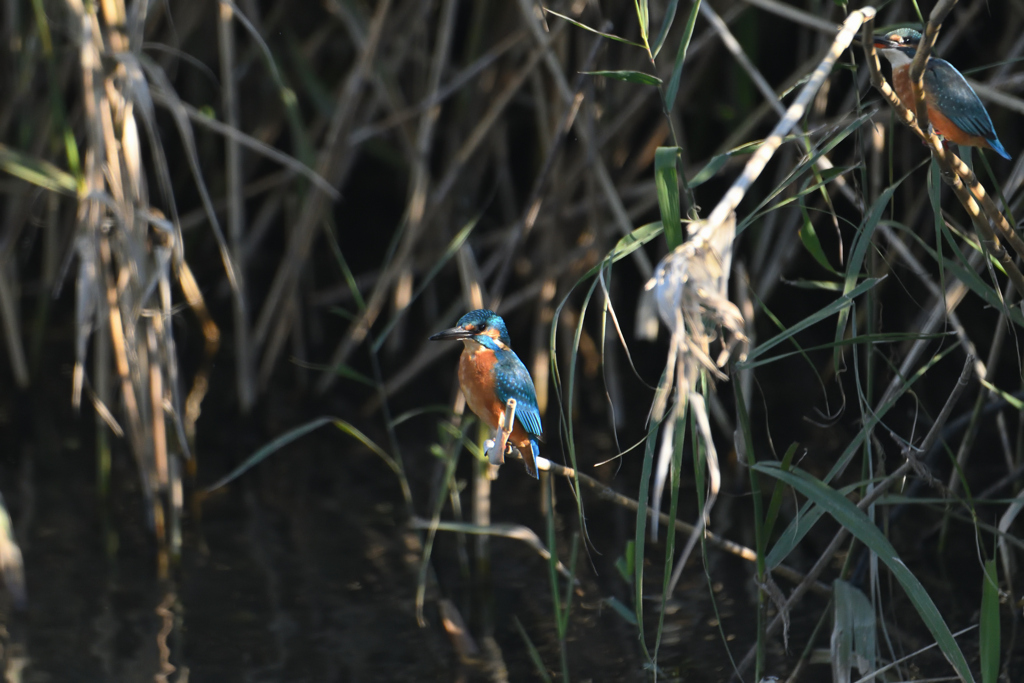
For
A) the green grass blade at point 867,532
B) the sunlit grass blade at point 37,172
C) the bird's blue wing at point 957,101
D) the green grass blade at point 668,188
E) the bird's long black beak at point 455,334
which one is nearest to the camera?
the green grass blade at point 668,188

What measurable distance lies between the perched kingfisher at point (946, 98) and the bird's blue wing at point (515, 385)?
0.79 m

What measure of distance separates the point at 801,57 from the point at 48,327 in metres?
3.54

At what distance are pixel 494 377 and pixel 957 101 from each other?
886 millimetres

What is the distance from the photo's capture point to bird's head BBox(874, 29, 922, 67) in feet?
4.78

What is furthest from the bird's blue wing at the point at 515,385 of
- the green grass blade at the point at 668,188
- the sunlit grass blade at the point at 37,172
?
the sunlit grass blade at the point at 37,172

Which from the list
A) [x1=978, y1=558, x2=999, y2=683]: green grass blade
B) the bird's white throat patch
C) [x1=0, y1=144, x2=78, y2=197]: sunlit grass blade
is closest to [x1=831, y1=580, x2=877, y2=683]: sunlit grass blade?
[x1=978, y1=558, x2=999, y2=683]: green grass blade

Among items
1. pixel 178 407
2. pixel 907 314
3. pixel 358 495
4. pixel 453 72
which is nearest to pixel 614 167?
pixel 453 72

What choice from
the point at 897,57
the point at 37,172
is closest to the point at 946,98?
the point at 897,57

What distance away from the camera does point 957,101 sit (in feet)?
4.73

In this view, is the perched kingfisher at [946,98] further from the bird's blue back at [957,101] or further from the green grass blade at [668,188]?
the green grass blade at [668,188]

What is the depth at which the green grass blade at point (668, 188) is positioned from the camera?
103 cm

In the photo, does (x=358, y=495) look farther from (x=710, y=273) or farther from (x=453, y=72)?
(x=710, y=273)

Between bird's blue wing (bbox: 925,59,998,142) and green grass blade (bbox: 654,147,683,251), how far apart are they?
60 cm

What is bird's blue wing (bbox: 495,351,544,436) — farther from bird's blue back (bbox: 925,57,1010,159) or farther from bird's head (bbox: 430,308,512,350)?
bird's blue back (bbox: 925,57,1010,159)
